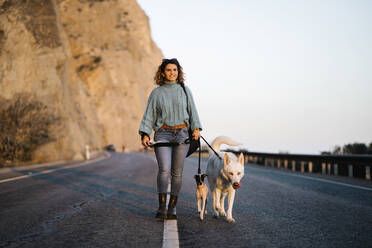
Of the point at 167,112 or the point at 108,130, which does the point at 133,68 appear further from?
the point at 167,112

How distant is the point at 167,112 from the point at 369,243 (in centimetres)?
293

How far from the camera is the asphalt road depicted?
4.09 metres

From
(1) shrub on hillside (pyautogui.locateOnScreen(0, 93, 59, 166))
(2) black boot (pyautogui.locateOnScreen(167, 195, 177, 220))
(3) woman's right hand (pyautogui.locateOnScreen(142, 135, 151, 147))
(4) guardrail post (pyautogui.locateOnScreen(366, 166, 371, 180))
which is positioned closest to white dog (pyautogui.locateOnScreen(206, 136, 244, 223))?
(2) black boot (pyautogui.locateOnScreen(167, 195, 177, 220))

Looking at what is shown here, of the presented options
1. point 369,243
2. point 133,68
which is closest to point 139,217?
point 369,243

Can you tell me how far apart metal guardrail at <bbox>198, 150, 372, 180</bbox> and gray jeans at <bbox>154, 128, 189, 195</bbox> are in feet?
29.6

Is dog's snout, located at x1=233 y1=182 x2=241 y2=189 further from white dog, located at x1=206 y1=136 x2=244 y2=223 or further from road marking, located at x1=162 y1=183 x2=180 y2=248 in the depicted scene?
road marking, located at x1=162 y1=183 x2=180 y2=248

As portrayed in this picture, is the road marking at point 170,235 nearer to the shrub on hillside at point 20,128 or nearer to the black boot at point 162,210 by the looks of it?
the black boot at point 162,210

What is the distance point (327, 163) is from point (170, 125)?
11500mm

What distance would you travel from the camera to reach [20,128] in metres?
22.2

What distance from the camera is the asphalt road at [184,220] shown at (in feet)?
13.4

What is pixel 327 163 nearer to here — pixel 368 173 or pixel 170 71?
pixel 368 173

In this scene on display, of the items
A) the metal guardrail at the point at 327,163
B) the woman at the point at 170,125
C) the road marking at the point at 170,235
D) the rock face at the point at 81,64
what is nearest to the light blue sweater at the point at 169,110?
the woman at the point at 170,125

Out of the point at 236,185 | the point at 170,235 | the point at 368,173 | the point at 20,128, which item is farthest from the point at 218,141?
the point at 20,128

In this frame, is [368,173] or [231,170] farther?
[368,173]
